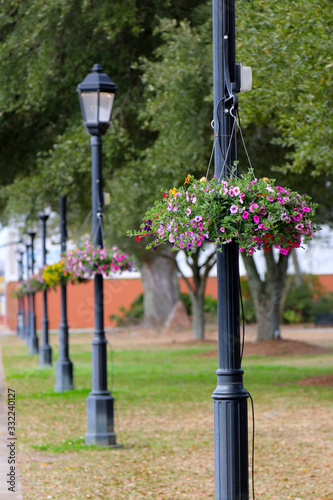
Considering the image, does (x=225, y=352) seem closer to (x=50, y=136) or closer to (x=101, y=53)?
(x=101, y=53)

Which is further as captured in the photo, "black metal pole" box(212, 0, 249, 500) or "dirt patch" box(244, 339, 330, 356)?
"dirt patch" box(244, 339, 330, 356)

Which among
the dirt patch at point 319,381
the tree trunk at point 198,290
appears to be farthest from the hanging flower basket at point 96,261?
the tree trunk at point 198,290

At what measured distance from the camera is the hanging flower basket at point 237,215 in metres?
4.42

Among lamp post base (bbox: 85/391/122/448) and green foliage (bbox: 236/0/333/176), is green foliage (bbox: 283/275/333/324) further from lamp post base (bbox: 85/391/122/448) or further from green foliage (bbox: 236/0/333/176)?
lamp post base (bbox: 85/391/122/448)

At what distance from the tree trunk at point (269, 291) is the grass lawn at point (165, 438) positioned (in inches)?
209

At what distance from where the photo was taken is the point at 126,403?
12961 mm

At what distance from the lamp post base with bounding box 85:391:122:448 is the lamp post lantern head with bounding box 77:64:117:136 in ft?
10.6

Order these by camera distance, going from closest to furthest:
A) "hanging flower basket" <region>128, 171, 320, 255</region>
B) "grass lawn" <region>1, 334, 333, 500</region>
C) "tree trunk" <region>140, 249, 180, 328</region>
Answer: "hanging flower basket" <region>128, 171, 320, 255</region>, "grass lawn" <region>1, 334, 333, 500</region>, "tree trunk" <region>140, 249, 180, 328</region>

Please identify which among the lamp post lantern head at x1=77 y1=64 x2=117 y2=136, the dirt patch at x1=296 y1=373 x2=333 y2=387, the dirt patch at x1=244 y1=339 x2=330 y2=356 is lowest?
the dirt patch at x1=296 y1=373 x2=333 y2=387

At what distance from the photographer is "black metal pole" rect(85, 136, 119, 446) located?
9.17 metres

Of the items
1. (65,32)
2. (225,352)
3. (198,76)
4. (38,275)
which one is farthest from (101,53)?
(225,352)

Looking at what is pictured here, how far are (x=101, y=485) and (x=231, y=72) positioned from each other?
4.01 meters

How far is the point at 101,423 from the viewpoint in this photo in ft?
30.1

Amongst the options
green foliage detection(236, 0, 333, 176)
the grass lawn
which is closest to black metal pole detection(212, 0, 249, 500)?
the grass lawn
